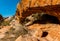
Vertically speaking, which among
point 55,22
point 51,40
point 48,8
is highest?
point 48,8

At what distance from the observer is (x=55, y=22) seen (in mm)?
21516

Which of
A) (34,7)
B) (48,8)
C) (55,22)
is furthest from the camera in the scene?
(55,22)

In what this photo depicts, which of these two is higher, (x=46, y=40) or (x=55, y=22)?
(x=55, y=22)

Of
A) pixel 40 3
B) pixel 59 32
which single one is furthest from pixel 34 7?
pixel 59 32

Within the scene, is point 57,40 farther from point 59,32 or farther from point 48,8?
point 48,8

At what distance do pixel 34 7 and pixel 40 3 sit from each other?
47.5 inches

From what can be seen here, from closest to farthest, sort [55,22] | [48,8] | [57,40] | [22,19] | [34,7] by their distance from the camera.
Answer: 1. [57,40]
2. [48,8]
3. [34,7]
4. [55,22]
5. [22,19]

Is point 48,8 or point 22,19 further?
point 22,19

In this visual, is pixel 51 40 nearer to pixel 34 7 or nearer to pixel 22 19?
pixel 34 7

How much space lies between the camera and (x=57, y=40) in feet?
55.0

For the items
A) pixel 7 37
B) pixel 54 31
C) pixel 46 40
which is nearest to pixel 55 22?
pixel 54 31

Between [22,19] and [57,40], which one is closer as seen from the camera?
[57,40]

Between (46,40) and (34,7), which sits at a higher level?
(34,7)

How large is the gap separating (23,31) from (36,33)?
6.48ft
